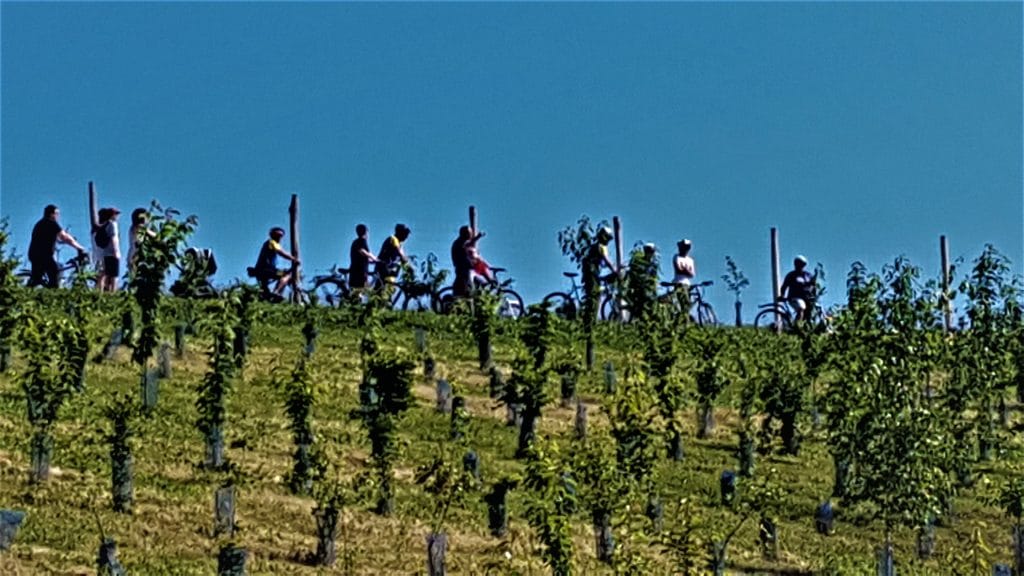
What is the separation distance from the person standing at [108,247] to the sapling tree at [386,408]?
13.1 metres

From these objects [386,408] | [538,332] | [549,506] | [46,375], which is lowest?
[549,506]

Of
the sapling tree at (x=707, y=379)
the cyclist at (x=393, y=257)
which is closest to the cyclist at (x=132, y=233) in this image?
the cyclist at (x=393, y=257)

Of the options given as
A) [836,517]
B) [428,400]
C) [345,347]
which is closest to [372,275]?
[345,347]

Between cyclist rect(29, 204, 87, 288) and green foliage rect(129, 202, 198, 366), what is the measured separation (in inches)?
397

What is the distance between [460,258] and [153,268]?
38.9 feet

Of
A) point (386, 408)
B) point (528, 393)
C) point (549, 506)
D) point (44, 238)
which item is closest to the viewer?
point (549, 506)

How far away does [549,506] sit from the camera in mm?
24750

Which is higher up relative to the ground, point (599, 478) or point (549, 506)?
point (599, 478)

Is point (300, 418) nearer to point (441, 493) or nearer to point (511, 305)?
point (441, 493)

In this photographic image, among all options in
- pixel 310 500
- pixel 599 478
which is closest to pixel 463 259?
pixel 310 500

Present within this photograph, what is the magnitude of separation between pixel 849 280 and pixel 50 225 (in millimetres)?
15266

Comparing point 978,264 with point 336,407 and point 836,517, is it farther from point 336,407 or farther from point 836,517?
point 336,407

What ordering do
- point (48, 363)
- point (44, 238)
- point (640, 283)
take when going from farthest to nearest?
point (44, 238)
point (640, 283)
point (48, 363)

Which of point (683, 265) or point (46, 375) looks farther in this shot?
point (683, 265)
